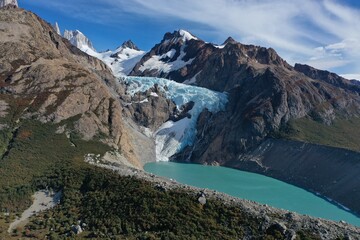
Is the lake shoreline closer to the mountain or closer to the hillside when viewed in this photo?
the hillside

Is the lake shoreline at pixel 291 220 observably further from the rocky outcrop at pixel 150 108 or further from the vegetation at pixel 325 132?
the rocky outcrop at pixel 150 108

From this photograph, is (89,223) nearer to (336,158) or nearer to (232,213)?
(232,213)

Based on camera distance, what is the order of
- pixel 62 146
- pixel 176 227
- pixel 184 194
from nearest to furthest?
pixel 176 227 → pixel 184 194 → pixel 62 146

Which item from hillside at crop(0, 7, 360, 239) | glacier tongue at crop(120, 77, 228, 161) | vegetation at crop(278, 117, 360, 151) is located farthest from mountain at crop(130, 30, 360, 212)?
hillside at crop(0, 7, 360, 239)

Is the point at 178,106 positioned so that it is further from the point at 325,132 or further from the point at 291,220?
the point at 291,220

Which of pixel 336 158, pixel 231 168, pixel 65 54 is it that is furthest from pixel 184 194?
pixel 65 54

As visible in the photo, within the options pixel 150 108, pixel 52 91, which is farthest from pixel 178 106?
pixel 52 91

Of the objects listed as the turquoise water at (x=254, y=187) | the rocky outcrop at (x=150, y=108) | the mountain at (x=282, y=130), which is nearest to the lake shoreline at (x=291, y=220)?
the turquoise water at (x=254, y=187)
